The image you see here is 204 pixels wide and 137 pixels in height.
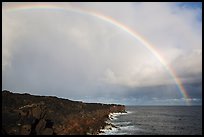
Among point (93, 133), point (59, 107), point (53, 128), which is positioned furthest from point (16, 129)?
point (59, 107)

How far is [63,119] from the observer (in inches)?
3366

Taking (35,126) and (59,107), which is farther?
(59,107)

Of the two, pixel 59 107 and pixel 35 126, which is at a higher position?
pixel 59 107

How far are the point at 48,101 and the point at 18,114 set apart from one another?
2922 cm

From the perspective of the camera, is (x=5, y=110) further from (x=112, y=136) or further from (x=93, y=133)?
(x=112, y=136)

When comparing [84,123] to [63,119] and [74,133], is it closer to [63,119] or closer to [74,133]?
[63,119]

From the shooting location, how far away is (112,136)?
77500mm

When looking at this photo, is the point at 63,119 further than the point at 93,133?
Yes

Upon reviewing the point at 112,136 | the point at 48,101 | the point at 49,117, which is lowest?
the point at 112,136

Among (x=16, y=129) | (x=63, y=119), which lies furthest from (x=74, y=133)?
(x=16, y=129)

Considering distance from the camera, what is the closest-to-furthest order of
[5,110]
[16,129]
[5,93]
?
[16,129]
[5,110]
[5,93]

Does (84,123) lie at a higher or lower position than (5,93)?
lower

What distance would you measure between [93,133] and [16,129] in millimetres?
25341

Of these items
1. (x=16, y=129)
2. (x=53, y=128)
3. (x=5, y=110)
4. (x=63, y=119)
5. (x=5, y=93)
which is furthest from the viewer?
(x=5, y=93)
